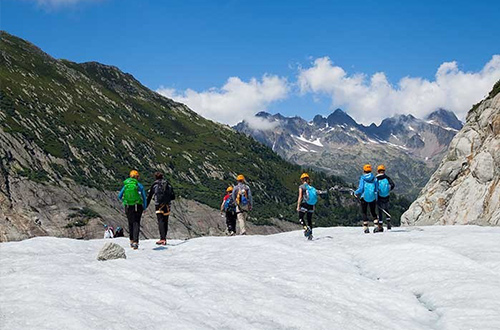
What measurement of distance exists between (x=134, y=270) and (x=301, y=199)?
11.4 meters

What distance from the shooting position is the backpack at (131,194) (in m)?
19.9

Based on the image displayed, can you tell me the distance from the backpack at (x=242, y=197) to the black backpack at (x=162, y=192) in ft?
18.6

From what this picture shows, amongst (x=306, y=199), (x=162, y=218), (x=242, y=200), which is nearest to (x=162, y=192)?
(x=162, y=218)

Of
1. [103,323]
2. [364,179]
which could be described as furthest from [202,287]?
[364,179]

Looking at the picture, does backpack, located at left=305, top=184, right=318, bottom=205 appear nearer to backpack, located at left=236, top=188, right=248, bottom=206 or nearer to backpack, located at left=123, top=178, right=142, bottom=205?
backpack, located at left=236, top=188, right=248, bottom=206

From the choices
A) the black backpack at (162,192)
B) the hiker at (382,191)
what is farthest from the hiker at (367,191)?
the black backpack at (162,192)

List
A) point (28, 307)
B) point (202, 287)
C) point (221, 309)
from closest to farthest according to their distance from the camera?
point (28, 307) < point (221, 309) < point (202, 287)

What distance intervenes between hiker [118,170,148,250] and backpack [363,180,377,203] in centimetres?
1103

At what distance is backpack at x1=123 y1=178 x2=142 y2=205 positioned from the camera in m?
→ 19.9

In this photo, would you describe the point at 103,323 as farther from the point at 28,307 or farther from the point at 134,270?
the point at 134,270

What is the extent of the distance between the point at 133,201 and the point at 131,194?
1.04ft

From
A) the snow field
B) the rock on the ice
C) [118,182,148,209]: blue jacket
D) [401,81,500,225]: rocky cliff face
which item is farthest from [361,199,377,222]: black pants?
[401,81,500,225]: rocky cliff face

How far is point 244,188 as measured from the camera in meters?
26.4

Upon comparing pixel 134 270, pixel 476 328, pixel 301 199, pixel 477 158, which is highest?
pixel 477 158
